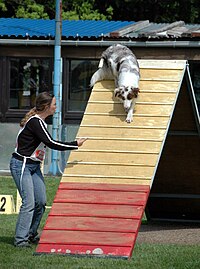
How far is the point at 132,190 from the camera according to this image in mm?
9617

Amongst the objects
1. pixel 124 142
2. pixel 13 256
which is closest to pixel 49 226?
pixel 13 256

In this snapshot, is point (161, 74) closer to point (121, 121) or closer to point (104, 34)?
point (121, 121)

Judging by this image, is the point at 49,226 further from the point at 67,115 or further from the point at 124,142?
the point at 67,115

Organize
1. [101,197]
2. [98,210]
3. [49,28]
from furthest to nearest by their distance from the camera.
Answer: [49,28]
[101,197]
[98,210]

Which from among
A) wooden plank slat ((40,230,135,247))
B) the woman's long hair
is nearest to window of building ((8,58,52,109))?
the woman's long hair

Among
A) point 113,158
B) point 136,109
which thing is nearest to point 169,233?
point 136,109

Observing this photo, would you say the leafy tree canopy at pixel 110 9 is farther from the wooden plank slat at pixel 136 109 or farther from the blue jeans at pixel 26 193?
the blue jeans at pixel 26 193

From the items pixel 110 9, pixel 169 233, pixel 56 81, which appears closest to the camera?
pixel 169 233

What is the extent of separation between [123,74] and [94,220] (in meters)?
2.37

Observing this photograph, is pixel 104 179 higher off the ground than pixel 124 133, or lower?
lower

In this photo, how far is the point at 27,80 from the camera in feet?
70.4

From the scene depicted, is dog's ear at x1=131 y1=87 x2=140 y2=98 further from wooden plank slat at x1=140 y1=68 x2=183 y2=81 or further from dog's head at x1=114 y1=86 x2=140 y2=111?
wooden plank slat at x1=140 y1=68 x2=183 y2=81

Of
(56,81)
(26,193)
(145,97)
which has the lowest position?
(56,81)

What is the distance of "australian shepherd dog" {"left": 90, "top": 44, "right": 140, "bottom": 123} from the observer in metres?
10.5
